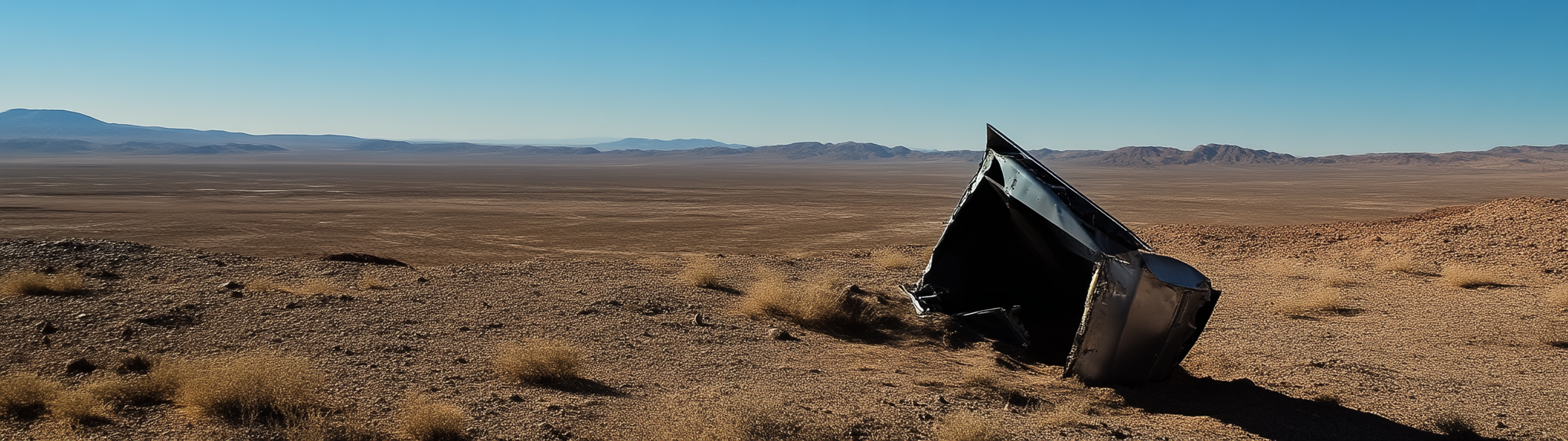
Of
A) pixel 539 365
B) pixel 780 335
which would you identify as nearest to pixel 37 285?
pixel 539 365

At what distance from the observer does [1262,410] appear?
22.3 ft

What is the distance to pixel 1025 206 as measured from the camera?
9102 mm

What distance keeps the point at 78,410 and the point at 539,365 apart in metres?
3.00

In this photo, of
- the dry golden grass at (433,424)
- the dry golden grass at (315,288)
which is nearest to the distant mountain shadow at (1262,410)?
the dry golden grass at (433,424)

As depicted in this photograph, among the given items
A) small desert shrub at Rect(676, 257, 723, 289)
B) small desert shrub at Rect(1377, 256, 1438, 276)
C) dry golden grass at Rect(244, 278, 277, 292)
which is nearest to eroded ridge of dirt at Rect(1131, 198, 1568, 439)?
small desert shrub at Rect(1377, 256, 1438, 276)

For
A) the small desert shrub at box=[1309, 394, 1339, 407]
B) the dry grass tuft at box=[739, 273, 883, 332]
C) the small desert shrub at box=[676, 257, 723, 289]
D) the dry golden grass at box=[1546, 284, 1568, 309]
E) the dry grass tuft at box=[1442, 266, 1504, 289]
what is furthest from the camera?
the dry grass tuft at box=[1442, 266, 1504, 289]

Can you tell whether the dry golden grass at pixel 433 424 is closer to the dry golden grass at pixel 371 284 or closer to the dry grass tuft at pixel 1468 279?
the dry golden grass at pixel 371 284

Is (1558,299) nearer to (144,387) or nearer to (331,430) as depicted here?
(331,430)

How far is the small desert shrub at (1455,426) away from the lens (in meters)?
6.13

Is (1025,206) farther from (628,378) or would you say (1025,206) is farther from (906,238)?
(906,238)

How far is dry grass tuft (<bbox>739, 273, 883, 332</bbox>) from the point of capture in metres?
9.77

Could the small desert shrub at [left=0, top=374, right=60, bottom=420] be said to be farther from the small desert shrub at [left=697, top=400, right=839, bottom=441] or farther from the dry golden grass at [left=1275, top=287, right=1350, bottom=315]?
the dry golden grass at [left=1275, top=287, right=1350, bottom=315]

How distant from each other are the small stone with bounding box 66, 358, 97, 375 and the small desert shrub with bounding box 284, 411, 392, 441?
2.49 metres

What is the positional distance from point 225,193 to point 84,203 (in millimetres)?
8496
